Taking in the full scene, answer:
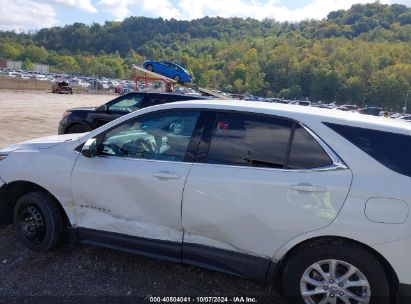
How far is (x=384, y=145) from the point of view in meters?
2.88

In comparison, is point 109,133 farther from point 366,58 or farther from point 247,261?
point 366,58

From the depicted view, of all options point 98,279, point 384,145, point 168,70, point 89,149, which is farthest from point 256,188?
point 168,70

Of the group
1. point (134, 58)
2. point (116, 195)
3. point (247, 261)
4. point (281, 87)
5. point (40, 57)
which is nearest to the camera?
point (247, 261)

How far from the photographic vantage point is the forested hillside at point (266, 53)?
365 ft

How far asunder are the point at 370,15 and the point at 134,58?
113732 mm

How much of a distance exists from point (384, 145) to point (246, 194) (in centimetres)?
105

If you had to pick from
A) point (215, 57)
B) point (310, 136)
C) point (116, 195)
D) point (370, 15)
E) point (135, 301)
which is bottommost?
point (135, 301)

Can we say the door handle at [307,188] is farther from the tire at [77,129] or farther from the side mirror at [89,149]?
the tire at [77,129]

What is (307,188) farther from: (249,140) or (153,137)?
(153,137)

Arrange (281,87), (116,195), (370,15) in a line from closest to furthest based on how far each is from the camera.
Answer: (116,195), (281,87), (370,15)

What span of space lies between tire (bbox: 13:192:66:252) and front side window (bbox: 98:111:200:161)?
77 cm

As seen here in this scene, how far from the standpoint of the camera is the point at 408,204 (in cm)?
268

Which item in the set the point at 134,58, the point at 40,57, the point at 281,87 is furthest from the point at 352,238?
the point at 40,57

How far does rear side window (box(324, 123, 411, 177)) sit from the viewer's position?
280 centimetres
